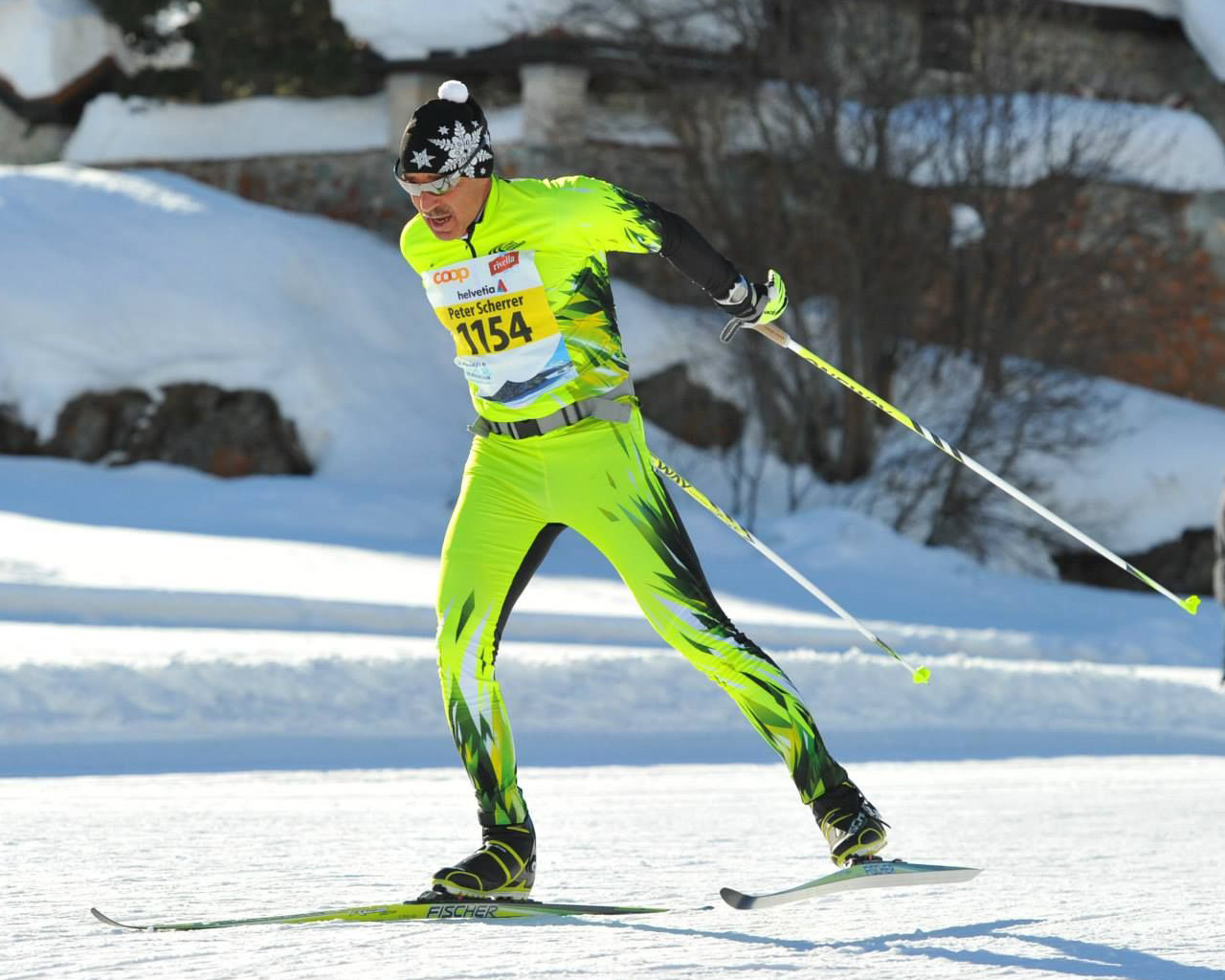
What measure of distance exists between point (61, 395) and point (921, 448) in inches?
291

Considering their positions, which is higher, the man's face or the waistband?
the man's face

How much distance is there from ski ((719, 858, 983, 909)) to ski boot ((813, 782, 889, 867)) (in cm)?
3

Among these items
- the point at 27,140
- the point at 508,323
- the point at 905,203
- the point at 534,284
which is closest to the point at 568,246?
the point at 534,284

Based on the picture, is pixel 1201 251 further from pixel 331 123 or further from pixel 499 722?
pixel 499 722

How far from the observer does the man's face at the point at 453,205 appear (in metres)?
4.00

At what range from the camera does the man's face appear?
4.00m

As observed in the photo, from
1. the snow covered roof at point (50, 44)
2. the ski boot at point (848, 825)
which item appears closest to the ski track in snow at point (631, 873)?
the ski boot at point (848, 825)

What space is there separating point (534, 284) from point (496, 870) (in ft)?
4.29

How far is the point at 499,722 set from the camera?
4105 millimetres

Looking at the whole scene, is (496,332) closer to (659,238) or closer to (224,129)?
(659,238)

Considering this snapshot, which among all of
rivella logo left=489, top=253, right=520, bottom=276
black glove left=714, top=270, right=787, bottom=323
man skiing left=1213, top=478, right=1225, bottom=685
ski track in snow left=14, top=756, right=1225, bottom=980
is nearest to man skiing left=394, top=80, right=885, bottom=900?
rivella logo left=489, top=253, right=520, bottom=276

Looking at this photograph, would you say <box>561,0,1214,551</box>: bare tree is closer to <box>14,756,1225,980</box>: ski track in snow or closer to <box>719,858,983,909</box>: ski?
<box>14,756,1225,980</box>: ski track in snow

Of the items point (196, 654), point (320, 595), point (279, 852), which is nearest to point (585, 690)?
point (196, 654)

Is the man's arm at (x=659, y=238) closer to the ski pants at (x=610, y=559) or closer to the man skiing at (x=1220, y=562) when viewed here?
the ski pants at (x=610, y=559)
